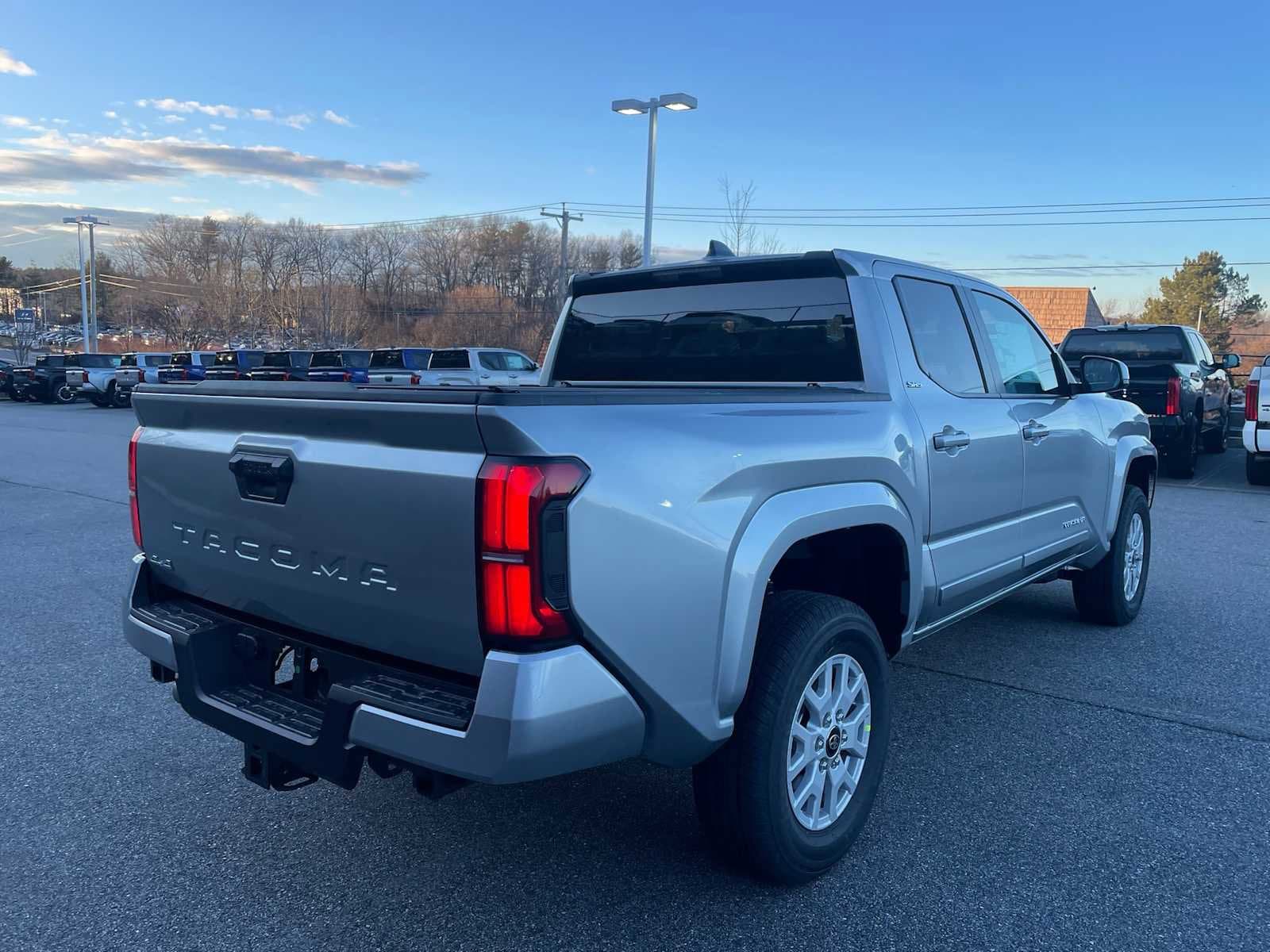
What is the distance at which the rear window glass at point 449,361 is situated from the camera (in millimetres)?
22953

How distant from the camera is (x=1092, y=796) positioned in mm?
3668

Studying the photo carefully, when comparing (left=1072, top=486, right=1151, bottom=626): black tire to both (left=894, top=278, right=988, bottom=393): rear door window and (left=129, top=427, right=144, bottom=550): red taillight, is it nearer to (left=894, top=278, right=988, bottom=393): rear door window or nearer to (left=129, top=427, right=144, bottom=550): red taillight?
(left=894, top=278, right=988, bottom=393): rear door window

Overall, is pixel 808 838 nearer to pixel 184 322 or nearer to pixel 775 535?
pixel 775 535

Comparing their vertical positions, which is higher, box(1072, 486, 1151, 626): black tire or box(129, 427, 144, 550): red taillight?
box(129, 427, 144, 550): red taillight

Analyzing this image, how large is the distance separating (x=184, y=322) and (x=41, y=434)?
6340 centimetres

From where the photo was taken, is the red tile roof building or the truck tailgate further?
the red tile roof building

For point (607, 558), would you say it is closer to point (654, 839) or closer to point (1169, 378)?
point (654, 839)

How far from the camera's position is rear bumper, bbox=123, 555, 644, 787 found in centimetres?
225

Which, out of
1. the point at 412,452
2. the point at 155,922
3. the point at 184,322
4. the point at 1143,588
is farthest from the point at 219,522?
the point at 184,322

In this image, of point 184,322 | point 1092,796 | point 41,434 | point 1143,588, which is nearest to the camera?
point 1092,796

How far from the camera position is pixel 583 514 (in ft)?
7.58

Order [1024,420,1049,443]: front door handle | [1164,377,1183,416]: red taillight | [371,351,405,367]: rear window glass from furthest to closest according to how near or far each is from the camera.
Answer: [371,351,405,367]: rear window glass → [1164,377,1183,416]: red taillight → [1024,420,1049,443]: front door handle

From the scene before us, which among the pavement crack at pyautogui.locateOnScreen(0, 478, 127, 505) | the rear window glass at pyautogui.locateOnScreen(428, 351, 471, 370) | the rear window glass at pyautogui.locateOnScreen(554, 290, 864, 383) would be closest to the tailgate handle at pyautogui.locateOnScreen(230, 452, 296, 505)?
the rear window glass at pyautogui.locateOnScreen(554, 290, 864, 383)

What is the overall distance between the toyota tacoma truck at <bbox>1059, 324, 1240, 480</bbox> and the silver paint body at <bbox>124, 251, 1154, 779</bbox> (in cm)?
1043
